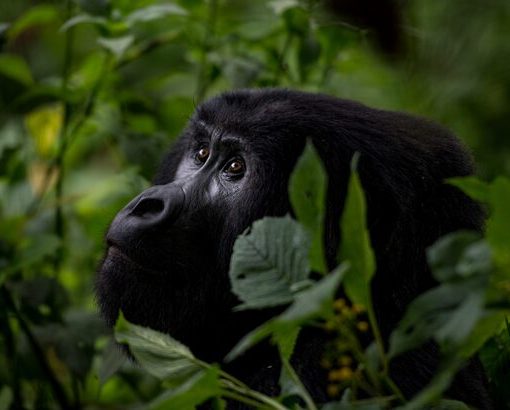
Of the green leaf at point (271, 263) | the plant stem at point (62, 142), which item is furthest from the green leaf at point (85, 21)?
the green leaf at point (271, 263)

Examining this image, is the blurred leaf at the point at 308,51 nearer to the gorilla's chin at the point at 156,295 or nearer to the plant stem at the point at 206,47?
the plant stem at the point at 206,47

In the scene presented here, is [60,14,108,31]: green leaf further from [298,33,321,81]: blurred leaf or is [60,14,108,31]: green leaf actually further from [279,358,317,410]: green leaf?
[279,358,317,410]: green leaf

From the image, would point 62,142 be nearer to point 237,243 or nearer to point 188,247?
point 188,247

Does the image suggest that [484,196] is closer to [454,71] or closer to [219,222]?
[219,222]

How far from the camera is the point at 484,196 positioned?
4.59 ft

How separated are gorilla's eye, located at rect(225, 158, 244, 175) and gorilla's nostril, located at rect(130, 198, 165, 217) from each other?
0.80ft

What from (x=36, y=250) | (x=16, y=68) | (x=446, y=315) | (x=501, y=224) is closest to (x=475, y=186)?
(x=501, y=224)

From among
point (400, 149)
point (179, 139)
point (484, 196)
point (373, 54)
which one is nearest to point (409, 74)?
point (373, 54)

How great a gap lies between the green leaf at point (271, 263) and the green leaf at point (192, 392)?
0.12 metres

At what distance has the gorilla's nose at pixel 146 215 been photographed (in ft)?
7.39

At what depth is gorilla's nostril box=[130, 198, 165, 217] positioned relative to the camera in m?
2.29

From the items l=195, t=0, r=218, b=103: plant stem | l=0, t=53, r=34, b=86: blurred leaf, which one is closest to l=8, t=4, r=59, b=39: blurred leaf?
l=0, t=53, r=34, b=86: blurred leaf

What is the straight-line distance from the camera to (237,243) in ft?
5.06

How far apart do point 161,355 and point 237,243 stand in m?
0.24
